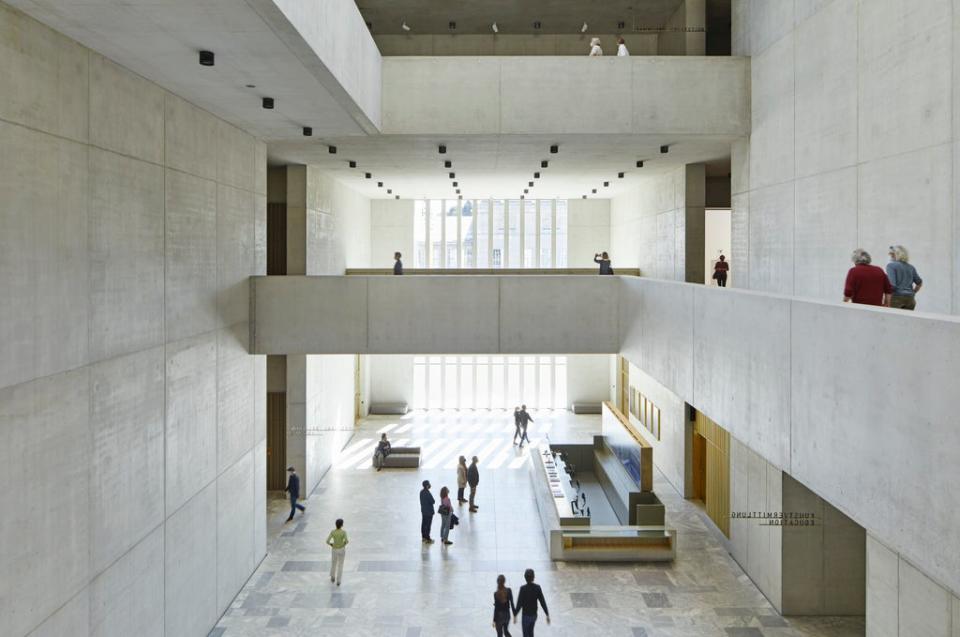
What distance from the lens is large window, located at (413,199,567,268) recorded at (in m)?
31.0

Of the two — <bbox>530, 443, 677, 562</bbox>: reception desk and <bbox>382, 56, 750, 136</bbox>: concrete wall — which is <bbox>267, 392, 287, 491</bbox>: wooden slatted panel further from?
<bbox>382, 56, 750, 136</bbox>: concrete wall

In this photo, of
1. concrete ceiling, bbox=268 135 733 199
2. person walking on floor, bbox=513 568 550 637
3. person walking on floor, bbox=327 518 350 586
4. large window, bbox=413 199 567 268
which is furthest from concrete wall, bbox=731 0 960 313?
large window, bbox=413 199 567 268

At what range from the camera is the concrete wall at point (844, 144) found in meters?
8.73

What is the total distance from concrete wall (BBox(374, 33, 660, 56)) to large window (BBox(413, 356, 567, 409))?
13938 millimetres

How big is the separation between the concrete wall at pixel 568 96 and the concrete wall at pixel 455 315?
3.24 metres

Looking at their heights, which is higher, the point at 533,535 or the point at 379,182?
the point at 379,182

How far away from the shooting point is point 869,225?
33.6 ft

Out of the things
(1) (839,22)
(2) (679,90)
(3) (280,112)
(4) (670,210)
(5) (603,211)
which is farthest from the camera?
(5) (603,211)

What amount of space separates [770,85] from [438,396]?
21203 millimetres

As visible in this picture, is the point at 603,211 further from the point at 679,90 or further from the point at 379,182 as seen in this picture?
the point at 679,90

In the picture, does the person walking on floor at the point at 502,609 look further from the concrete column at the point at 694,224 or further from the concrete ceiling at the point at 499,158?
the concrete column at the point at 694,224

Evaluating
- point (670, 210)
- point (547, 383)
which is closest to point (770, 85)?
point (670, 210)

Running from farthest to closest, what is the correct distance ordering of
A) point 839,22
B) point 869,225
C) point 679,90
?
point 679,90, point 839,22, point 869,225

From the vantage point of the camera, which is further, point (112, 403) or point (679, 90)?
point (679, 90)
